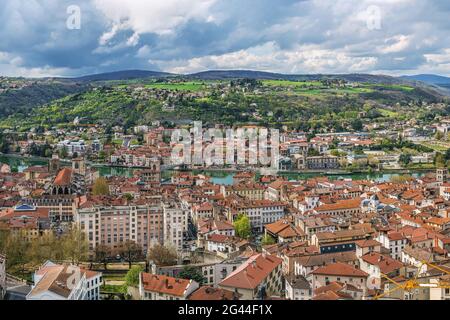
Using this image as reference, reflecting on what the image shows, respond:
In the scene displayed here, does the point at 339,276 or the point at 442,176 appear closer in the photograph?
the point at 339,276

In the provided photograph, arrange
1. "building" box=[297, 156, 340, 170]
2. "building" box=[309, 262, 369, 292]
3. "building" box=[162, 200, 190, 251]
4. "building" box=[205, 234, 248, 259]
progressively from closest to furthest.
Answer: "building" box=[309, 262, 369, 292] → "building" box=[205, 234, 248, 259] → "building" box=[162, 200, 190, 251] → "building" box=[297, 156, 340, 170]

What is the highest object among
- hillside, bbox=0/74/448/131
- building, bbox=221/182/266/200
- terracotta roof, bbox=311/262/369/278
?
hillside, bbox=0/74/448/131

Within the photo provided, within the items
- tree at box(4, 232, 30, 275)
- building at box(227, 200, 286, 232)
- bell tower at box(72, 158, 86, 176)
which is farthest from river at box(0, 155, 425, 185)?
tree at box(4, 232, 30, 275)

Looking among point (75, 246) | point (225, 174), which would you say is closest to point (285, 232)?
point (75, 246)

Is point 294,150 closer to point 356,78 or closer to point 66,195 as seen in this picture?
point 66,195

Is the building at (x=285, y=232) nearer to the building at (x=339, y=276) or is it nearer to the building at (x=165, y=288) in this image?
Result: the building at (x=339, y=276)

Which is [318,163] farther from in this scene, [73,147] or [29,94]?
[29,94]

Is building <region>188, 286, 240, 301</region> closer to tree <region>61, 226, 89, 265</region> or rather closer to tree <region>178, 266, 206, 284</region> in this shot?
tree <region>178, 266, 206, 284</region>

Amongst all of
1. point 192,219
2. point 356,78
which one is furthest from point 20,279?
point 356,78
